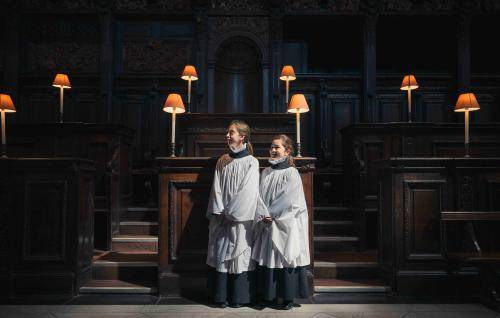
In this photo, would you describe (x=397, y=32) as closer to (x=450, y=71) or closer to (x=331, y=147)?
(x=450, y=71)

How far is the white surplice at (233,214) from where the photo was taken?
10.6ft

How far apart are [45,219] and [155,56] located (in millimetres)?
4702

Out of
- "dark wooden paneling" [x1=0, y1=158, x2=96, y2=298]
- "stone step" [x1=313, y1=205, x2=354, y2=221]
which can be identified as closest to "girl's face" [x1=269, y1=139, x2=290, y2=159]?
"dark wooden paneling" [x1=0, y1=158, x2=96, y2=298]

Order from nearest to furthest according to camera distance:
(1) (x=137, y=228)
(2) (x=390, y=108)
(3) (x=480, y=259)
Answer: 1. (3) (x=480, y=259)
2. (1) (x=137, y=228)
3. (2) (x=390, y=108)

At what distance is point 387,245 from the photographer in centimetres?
383

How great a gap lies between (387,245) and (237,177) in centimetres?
162

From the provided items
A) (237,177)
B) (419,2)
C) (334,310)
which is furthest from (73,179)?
(419,2)

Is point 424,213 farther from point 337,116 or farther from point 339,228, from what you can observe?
point 337,116

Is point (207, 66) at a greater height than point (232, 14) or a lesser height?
lesser

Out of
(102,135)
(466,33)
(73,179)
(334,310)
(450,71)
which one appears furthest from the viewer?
(450,71)

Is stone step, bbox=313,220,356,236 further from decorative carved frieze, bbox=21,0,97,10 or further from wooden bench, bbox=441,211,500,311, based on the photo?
decorative carved frieze, bbox=21,0,97,10

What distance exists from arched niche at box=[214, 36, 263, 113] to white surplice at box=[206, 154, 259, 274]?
15.4 ft

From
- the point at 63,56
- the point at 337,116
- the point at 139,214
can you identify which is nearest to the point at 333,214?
the point at 139,214

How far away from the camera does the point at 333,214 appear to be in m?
5.35
